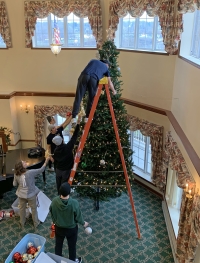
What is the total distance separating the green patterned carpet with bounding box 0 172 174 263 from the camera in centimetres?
579

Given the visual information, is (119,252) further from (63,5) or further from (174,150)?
(63,5)

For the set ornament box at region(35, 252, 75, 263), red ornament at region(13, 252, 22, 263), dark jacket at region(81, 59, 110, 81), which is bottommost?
red ornament at region(13, 252, 22, 263)

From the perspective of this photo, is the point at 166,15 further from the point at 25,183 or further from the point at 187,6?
the point at 25,183

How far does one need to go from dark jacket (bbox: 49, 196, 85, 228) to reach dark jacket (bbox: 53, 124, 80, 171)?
1558 mm

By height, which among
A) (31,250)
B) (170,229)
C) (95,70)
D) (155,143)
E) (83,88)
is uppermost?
(95,70)

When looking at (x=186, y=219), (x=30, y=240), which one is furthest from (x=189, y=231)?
(x=30, y=240)

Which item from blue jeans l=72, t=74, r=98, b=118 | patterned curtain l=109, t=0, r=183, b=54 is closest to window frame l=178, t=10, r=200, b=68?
patterned curtain l=109, t=0, r=183, b=54

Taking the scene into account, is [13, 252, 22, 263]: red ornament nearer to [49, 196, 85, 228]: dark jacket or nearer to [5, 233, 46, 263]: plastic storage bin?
[5, 233, 46, 263]: plastic storage bin

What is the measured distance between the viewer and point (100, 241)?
6.16 meters

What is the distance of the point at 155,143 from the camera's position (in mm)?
7543

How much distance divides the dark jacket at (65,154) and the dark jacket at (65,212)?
1.56 metres

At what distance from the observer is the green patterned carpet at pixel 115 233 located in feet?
19.0

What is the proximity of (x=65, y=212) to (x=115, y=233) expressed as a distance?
2423mm

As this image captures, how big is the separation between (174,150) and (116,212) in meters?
2.41
